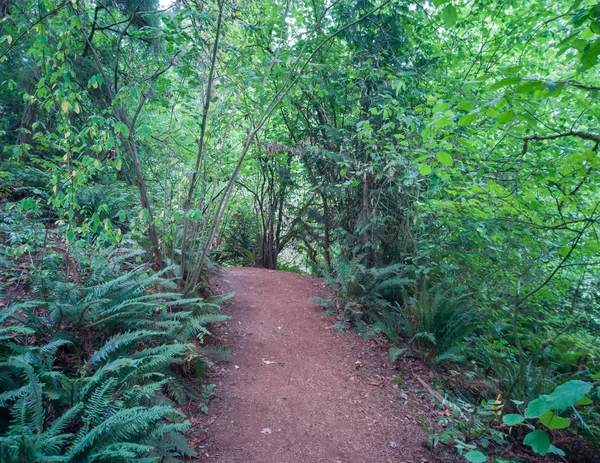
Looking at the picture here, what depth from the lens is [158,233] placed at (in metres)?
5.82

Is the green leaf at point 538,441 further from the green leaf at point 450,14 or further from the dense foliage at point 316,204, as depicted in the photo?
the green leaf at point 450,14

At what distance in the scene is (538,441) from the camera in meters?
1.29

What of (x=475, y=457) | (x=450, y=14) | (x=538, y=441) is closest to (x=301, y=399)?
(x=475, y=457)

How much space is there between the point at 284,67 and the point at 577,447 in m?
6.80

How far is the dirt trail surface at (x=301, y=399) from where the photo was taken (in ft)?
10.4

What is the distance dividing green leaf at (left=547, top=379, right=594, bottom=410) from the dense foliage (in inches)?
0.5

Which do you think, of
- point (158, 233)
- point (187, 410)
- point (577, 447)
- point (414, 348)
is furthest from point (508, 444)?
point (158, 233)

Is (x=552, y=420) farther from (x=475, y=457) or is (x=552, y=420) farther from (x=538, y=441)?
(x=475, y=457)

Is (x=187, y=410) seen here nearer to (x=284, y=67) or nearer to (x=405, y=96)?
(x=284, y=67)

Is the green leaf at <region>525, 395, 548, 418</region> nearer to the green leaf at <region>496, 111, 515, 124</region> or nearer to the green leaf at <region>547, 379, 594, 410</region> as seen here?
the green leaf at <region>547, 379, 594, 410</region>

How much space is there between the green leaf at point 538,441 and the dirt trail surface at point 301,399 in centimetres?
226

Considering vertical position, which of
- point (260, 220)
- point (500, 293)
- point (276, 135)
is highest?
point (276, 135)

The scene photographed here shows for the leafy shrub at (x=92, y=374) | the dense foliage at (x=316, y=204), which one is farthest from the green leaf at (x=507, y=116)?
the leafy shrub at (x=92, y=374)

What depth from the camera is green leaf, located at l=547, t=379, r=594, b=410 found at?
1179mm
